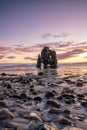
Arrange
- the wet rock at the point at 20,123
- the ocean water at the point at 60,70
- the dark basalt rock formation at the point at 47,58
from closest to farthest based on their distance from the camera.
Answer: the wet rock at the point at 20,123
the ocean water at the point at 60,70
the dark basalt rock formation at the point at 47,58

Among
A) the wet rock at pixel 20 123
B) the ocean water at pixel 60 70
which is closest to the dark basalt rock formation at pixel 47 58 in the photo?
the ocean water at pixel 60 70

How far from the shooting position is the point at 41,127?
499 cm

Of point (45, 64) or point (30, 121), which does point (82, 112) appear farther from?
point (45, 64)

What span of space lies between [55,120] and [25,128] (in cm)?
116

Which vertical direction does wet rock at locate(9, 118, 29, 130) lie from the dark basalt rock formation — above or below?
below

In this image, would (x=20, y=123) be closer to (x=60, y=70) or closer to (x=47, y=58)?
(x=60, y=70)

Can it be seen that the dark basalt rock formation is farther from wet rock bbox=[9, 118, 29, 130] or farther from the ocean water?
wet rock bbox=[9, 118, 29, 130]

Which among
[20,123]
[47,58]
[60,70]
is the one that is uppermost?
[47,58]

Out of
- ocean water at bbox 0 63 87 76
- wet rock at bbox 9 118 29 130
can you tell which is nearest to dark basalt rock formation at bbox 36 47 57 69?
ocean water at bbox 0 63 87 76

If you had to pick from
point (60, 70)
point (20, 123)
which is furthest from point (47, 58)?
point (20, 123)

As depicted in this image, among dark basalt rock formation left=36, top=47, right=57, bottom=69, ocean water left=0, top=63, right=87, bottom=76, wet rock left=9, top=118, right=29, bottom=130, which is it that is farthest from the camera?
dark basalt rock formation left=36, top=47, right=57, bottom=69

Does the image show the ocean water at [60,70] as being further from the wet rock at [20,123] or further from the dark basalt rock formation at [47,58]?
the wet rock at [20,123]

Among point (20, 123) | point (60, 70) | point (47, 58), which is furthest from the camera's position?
point (47, 58)

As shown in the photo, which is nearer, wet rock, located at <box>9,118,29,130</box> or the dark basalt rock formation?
wet rock, located at <box>9,118,29,130</box>
